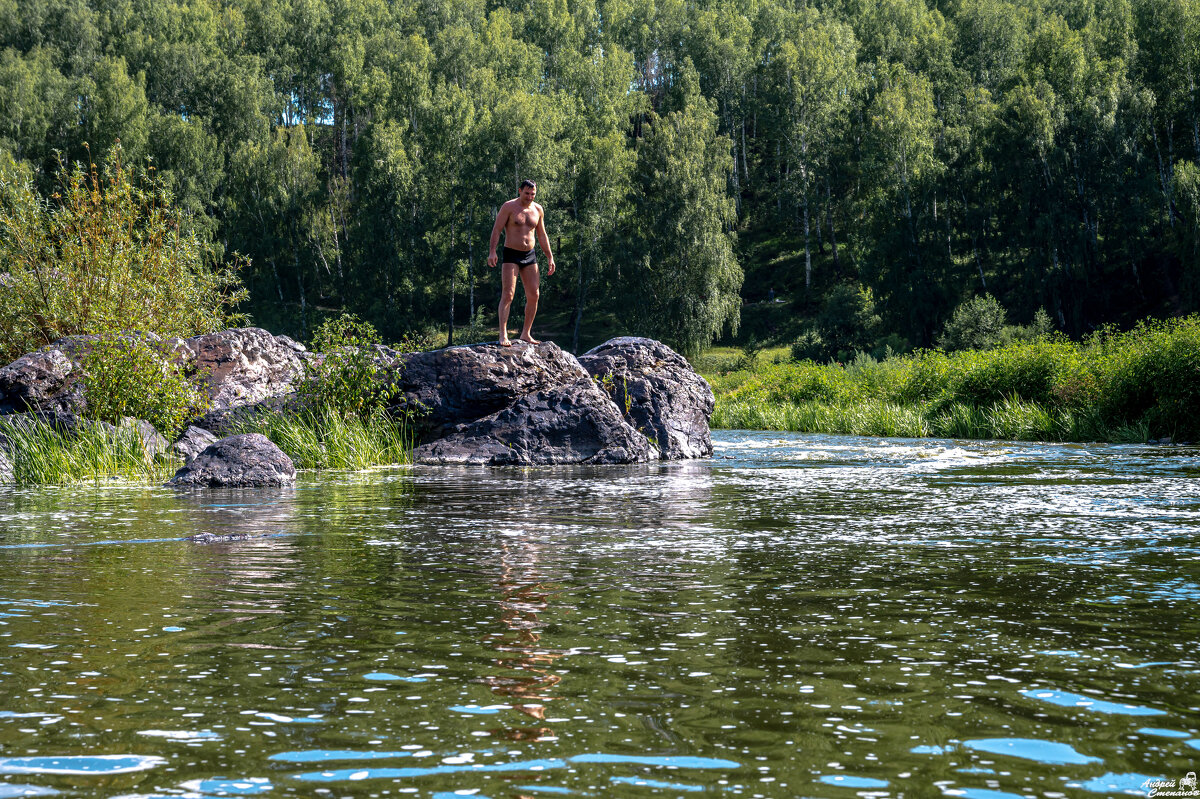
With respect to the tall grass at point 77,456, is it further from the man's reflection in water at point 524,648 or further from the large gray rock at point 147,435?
the man's reflection in water at point 524,648

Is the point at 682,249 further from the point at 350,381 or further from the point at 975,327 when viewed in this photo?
the point at 350,381

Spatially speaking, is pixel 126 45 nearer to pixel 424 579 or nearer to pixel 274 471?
pixel 274 471

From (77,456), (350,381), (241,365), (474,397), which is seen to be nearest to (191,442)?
(77,456)

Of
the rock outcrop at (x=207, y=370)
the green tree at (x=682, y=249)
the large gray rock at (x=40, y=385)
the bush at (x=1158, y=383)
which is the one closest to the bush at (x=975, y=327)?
the green tree at (x=682, y=249)

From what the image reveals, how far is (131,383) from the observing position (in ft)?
52.6

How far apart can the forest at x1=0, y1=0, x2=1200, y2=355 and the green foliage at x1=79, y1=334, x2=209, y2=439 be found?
136 ft

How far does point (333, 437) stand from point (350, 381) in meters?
1.48

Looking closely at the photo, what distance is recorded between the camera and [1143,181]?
56062 millimetres

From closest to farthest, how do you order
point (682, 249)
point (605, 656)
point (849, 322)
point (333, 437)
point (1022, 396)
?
point (605, 656)
point (333, 437)
point (1022, 396)
point (849, 322)
point (682, 249)

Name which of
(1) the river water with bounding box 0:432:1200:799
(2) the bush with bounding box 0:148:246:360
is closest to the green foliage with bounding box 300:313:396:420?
(2) the bush with bounding box 0:148:246:360

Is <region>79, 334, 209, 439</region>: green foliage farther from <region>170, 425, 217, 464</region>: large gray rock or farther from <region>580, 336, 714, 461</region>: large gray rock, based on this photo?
<region>580, 336, 714, 461</region>: large gray rock

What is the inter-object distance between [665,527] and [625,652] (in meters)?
4.36

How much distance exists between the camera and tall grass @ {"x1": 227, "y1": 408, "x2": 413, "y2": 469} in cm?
1634

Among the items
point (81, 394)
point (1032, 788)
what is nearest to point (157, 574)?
point (1032, 788)
